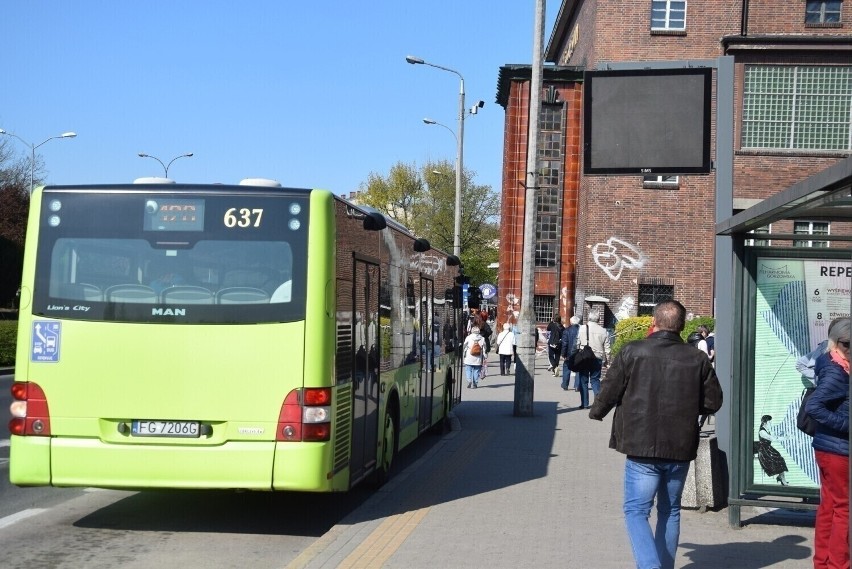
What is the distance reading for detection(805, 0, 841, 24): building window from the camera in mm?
40250

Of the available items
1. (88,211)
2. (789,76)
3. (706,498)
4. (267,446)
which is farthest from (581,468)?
(789,76)

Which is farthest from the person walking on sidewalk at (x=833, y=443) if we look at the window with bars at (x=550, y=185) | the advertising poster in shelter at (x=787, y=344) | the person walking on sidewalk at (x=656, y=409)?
the window with bars at (x=550, y=185)

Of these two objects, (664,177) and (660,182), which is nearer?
(660,182)

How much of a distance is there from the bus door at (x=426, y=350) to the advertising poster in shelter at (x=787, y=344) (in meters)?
5.65

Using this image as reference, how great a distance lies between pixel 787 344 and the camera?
9266 millimetres

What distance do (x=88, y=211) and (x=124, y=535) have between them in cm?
248

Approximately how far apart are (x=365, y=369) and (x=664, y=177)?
34632 mm

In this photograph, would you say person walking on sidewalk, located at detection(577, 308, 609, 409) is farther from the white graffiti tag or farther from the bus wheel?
the white graffiti tag

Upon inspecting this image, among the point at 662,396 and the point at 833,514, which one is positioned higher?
the point at 662,396

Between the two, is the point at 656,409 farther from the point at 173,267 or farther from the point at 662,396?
the point at 173,267

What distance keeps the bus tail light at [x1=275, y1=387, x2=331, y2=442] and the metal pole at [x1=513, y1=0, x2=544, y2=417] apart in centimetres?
1025

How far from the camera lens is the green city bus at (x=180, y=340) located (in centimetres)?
882

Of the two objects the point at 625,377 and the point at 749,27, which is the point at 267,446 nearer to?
the point at 625,377

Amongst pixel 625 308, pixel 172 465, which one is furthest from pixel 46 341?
pixel 625 308
